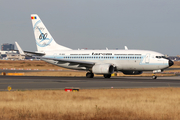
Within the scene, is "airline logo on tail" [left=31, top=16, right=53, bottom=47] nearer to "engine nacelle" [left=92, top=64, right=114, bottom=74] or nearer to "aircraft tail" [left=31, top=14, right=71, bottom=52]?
"aircraft tail" [left=31, top=14, right=71, bottom=52]

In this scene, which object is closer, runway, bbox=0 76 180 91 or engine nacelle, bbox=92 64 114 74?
runway, bbox=0 76 180 91

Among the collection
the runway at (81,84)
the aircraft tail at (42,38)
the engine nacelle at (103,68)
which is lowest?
the runway at (81,84)

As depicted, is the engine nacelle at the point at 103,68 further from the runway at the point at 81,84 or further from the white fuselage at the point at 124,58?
the runway at the point at 81,84

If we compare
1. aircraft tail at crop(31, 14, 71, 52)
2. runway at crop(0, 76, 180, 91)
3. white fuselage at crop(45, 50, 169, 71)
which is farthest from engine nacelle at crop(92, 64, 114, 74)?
aircraft tail at crop(31, 14, 71, 52)

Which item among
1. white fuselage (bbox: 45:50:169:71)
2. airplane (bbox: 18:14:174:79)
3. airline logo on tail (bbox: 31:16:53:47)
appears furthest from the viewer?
airline logo on tail (bbox: 31:16:53:47)

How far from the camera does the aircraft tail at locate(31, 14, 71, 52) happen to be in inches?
2251

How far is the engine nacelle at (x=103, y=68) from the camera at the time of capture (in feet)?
155

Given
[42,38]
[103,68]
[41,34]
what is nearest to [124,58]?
[103,68]

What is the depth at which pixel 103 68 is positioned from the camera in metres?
47.4

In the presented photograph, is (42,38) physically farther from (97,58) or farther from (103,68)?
(103,68)

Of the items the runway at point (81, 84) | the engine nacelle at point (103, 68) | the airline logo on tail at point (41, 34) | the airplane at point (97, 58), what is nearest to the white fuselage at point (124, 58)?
the airplane at point (97, 58)

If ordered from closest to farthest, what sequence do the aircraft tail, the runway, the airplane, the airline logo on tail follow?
the runway → the airplane → the aircraft tail → the airline logo on tail

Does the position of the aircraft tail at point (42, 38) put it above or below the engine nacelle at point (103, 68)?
above

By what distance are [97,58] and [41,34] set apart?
502 inches
